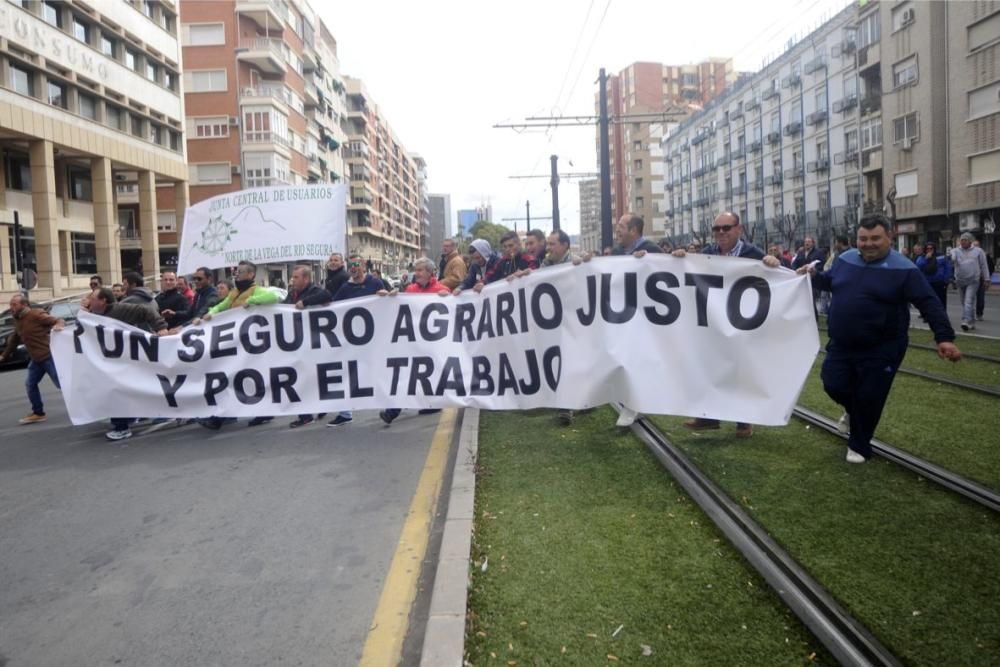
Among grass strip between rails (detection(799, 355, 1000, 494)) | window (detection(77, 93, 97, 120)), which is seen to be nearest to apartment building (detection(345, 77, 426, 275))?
window (detection(77, 93, 97, 120))

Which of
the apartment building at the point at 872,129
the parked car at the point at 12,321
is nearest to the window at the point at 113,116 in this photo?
the parked car at the point at 12,321

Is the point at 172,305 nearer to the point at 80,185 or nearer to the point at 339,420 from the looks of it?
the point at 339,420

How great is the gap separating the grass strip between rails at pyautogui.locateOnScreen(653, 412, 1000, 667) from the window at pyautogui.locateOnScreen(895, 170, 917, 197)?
126 feet

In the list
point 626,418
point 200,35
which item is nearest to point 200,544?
point 626,418

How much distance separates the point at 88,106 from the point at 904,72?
40.3 metres

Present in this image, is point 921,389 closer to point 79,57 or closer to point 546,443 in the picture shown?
point 546,443

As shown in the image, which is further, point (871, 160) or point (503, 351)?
point (871, 160)

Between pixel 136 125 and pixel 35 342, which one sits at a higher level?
pixel 136 125

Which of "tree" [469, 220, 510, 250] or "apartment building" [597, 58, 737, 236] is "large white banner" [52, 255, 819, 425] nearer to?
"apartment building" [597, 58, 737, 236]

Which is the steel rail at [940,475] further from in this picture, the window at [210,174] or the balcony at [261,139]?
the window at [210,174]

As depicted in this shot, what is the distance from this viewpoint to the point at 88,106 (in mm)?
36469

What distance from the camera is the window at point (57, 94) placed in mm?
33219

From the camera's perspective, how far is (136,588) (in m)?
3.97

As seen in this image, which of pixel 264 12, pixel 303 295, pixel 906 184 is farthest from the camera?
pixel 264 12
